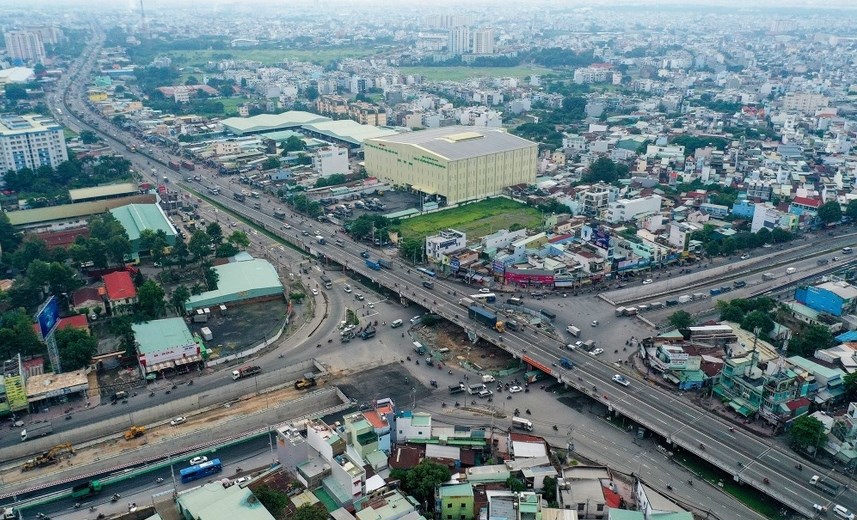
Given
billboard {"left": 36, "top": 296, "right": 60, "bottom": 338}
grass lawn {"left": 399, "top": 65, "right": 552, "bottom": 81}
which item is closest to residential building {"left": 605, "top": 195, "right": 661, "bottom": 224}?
billboard {"left": 36, "top": 296, "right": 60, "bottom": 338}

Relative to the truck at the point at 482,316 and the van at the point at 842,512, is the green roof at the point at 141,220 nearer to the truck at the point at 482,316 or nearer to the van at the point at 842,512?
the truck at the point at 482,316

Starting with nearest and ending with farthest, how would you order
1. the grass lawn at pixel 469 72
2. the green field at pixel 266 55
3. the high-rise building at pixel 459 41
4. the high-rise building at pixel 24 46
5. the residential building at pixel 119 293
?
the residential building at pixel 119 293 < the grass lawn at pixel 469 72 < the high-rise building at pixel 24 46 < the green field at pixel 266 55 < the high-rise building at pixel 459 41

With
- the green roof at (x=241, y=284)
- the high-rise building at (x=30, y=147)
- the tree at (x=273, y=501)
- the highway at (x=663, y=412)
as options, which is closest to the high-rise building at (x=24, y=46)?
the high-rise building at (x=30, y=147)

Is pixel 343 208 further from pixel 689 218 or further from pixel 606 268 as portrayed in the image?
pixel 689 218

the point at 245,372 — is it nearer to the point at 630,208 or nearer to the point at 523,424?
the point at 523,424

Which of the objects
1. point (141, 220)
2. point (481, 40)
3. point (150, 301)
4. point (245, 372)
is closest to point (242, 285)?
point (150, 301)

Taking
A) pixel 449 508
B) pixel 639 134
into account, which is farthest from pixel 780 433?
pixel 639 134

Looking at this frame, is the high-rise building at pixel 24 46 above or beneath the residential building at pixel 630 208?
above
